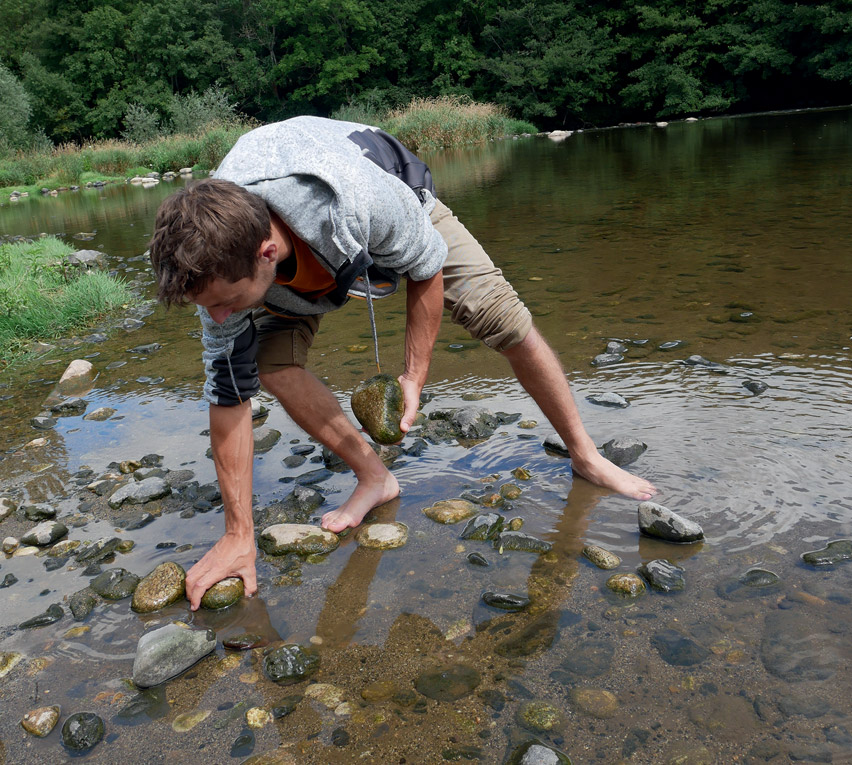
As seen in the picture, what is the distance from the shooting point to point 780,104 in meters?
30.4

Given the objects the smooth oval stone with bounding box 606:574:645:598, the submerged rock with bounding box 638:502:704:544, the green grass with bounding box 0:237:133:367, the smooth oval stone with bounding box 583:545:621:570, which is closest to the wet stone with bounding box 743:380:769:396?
the submerged rock with bounding box 638:502:704:544

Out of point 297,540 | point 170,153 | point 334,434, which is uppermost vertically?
point 334,434

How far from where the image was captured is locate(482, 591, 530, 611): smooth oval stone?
2.06 m

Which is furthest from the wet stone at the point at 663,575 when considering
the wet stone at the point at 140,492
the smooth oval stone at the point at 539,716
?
the wet stone at the point at 140,492

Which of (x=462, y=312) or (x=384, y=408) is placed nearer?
(x=384, y=408)

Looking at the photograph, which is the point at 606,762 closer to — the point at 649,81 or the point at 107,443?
the point at 107,443

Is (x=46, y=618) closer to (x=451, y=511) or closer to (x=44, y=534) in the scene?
(x=44, y=534)

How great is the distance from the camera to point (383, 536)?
2.50 meters

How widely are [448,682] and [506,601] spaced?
337 mm

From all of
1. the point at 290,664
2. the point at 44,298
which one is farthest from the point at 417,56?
the point at 290,664

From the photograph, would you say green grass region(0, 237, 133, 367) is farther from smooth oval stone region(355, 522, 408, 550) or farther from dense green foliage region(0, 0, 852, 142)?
dense green foliage region(0, 0, 852, 142)

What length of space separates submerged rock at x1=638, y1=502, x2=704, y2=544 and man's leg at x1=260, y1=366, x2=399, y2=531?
3.12ft

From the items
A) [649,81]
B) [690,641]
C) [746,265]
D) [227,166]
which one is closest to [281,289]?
[227,166]

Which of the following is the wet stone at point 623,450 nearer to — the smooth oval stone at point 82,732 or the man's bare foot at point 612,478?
the man's bare foot at point 612,478
